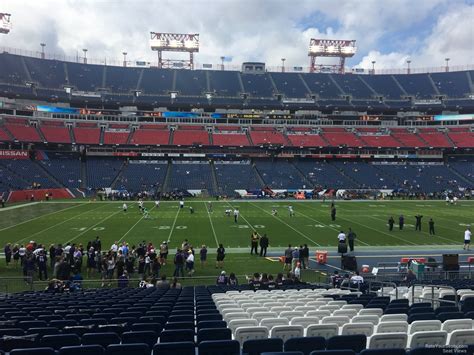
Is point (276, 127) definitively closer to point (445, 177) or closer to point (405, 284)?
point (445, 177)

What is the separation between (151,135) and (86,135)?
36.9ft

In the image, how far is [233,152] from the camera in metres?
75.6

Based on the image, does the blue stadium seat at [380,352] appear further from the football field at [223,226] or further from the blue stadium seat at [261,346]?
the football field at [223,226]

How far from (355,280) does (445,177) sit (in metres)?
64.0

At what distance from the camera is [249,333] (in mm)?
4996

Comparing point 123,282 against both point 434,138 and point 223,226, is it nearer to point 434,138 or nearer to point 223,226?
point 223,226

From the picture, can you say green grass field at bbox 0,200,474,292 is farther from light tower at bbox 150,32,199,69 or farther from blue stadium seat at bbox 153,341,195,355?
light tower at bbox 150,32,199,69

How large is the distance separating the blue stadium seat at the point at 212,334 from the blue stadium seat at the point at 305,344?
3.16 ft

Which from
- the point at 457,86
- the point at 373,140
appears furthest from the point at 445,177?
the point at 457,86

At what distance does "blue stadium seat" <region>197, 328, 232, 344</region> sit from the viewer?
16.3 feet

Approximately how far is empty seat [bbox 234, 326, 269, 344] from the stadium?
1.3 inches

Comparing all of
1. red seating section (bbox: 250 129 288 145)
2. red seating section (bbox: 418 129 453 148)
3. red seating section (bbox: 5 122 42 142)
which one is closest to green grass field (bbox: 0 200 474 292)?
red seating section (bbox: 5 122 42 142)

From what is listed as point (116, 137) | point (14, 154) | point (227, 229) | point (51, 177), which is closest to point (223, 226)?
point (227, 229)

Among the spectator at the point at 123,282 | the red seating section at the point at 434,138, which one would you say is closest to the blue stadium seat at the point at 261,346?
the spectator at the point at 123,282
